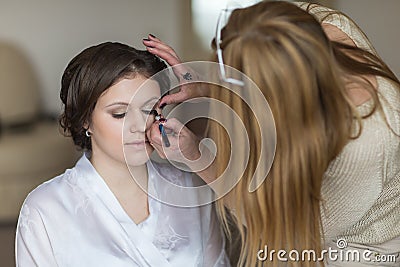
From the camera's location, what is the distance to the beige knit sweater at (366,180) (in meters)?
1.21

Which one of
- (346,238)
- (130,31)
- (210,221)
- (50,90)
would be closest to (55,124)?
(50,90)

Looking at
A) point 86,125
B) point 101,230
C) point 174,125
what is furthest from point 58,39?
point 174,125

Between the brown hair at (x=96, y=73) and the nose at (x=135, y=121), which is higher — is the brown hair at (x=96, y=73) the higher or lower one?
the higher one

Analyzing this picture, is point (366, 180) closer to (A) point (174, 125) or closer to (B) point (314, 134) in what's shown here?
(B) point (314, 134)

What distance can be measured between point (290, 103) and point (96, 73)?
494mm

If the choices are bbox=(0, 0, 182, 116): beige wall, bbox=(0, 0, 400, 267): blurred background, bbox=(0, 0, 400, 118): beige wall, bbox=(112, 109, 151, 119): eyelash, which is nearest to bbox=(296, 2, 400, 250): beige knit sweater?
bbox=(112, 109, 151, 119): eyelash

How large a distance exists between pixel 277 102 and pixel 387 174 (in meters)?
0.30

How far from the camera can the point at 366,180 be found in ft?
4.10

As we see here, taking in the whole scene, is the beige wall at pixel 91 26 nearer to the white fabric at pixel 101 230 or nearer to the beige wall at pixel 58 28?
the beige wall at pixel 58 28

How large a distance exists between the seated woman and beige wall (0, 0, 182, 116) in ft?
6.30

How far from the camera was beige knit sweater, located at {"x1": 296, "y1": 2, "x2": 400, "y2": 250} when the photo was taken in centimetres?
121

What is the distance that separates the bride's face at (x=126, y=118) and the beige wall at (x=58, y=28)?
196 centimetres

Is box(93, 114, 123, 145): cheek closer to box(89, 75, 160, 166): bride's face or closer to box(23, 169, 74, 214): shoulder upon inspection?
box(89, 75, 160, 166): bride's face

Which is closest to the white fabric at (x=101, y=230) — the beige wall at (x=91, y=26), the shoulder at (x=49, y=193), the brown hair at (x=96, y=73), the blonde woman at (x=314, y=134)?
the shoulder at (x=49, y=193)
